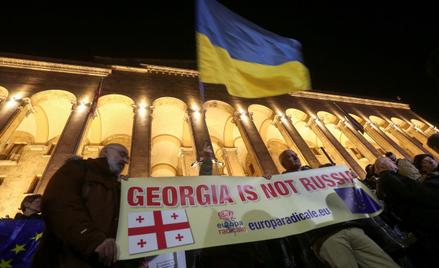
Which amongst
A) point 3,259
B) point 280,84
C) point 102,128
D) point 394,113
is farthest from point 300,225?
point 394,113

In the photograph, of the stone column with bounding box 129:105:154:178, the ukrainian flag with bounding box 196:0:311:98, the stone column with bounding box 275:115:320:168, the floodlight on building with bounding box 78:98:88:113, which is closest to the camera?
the ukrainian flag with bounding box 196:0:311:98

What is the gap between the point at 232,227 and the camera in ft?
9.22

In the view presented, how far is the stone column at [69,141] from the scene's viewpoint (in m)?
7.55

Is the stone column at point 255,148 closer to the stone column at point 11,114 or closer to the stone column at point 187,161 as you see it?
the stone column at point 187,161

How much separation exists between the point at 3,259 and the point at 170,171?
1562 cm

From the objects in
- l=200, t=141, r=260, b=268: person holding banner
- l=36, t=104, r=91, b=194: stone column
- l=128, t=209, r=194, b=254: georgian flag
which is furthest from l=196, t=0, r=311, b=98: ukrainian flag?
l=36, t=104, r=91, b=194: stone column

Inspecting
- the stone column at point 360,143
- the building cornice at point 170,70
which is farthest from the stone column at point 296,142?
the building cornice at point 170,70

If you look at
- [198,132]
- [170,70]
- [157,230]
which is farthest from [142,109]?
[157,230]

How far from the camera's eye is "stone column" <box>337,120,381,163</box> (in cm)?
1350

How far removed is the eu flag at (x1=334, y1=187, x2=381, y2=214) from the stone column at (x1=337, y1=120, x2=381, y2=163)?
11.8 meters

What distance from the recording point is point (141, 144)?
9.90 metres

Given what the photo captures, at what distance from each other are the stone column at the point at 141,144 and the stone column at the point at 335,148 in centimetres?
1139

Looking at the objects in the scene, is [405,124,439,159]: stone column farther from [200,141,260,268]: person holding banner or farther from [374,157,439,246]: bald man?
[200,141,260,268]: person holding banner

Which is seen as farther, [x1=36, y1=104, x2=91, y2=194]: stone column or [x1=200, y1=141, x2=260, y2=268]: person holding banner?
[x1=36, y1=104, x2=91, y2=194]: stone column
